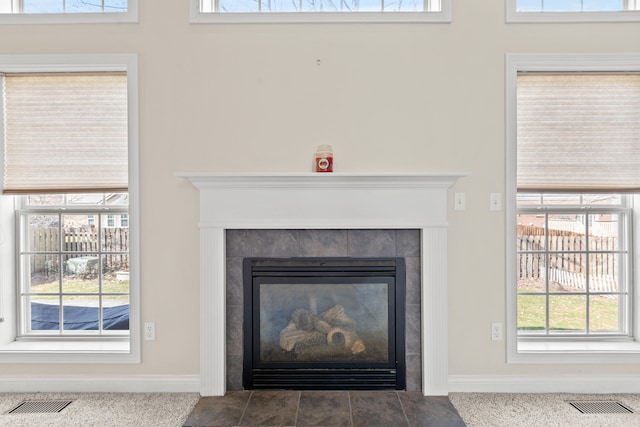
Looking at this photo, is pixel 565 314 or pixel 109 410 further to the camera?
pixel 565 314

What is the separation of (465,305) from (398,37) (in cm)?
176

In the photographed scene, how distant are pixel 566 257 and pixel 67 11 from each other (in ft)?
12.2

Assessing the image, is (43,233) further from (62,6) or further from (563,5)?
(563,5)

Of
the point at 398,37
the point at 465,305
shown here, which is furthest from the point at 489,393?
the point at 398,37

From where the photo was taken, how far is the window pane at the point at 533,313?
2.82 m

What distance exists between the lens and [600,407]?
243 cm

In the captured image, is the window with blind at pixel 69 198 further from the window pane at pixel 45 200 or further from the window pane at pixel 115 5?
the window pane at pixel 115 5

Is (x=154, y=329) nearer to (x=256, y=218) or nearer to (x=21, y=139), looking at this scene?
(x=256, y=218)

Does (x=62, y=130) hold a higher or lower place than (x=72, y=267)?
higher

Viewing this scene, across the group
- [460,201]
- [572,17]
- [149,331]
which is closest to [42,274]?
[149,331]

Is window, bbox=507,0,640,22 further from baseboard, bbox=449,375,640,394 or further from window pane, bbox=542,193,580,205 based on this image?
baseboard, bbox=449,375,640,394

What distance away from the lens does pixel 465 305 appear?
2635 millimetres

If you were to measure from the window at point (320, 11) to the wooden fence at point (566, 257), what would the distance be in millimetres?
1581

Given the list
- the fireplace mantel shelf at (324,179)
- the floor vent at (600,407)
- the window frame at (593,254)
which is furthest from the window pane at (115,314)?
the floor vent at (600,407)
